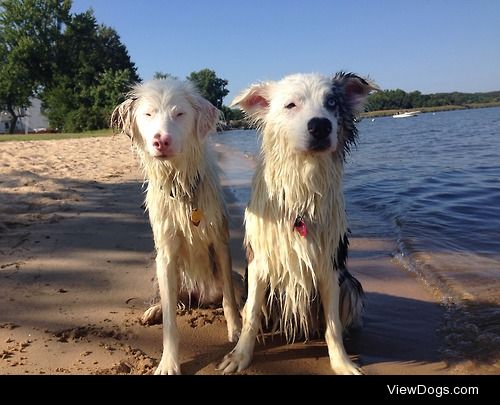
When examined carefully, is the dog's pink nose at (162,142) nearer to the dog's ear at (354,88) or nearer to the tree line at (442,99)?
the dog's ear at (354,88)

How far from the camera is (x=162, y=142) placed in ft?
10.0

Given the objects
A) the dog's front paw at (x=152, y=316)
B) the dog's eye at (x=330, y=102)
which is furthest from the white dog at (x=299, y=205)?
the dog's front paw at (x=152, y=316)

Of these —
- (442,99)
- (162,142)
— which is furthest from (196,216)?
(442,99)

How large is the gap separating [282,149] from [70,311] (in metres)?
2.16

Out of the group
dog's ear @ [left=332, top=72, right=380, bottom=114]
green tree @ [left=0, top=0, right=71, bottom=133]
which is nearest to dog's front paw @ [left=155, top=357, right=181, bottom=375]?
dog's ear @ [left=332, top=72, right=380, bottom=114]

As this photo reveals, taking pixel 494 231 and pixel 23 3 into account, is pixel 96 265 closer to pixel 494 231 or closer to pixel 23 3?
pixel 494 231

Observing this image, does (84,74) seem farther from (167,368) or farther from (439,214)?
(167,368)

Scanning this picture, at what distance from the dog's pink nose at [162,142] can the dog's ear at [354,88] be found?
122 cm

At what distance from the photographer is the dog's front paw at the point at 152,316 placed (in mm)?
3668

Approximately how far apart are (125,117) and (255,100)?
3.18ft

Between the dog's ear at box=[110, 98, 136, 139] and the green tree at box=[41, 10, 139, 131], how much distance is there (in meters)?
37.7

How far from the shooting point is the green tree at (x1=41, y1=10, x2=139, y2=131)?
4256 cm

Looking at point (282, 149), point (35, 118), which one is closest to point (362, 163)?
point (282, 149)
